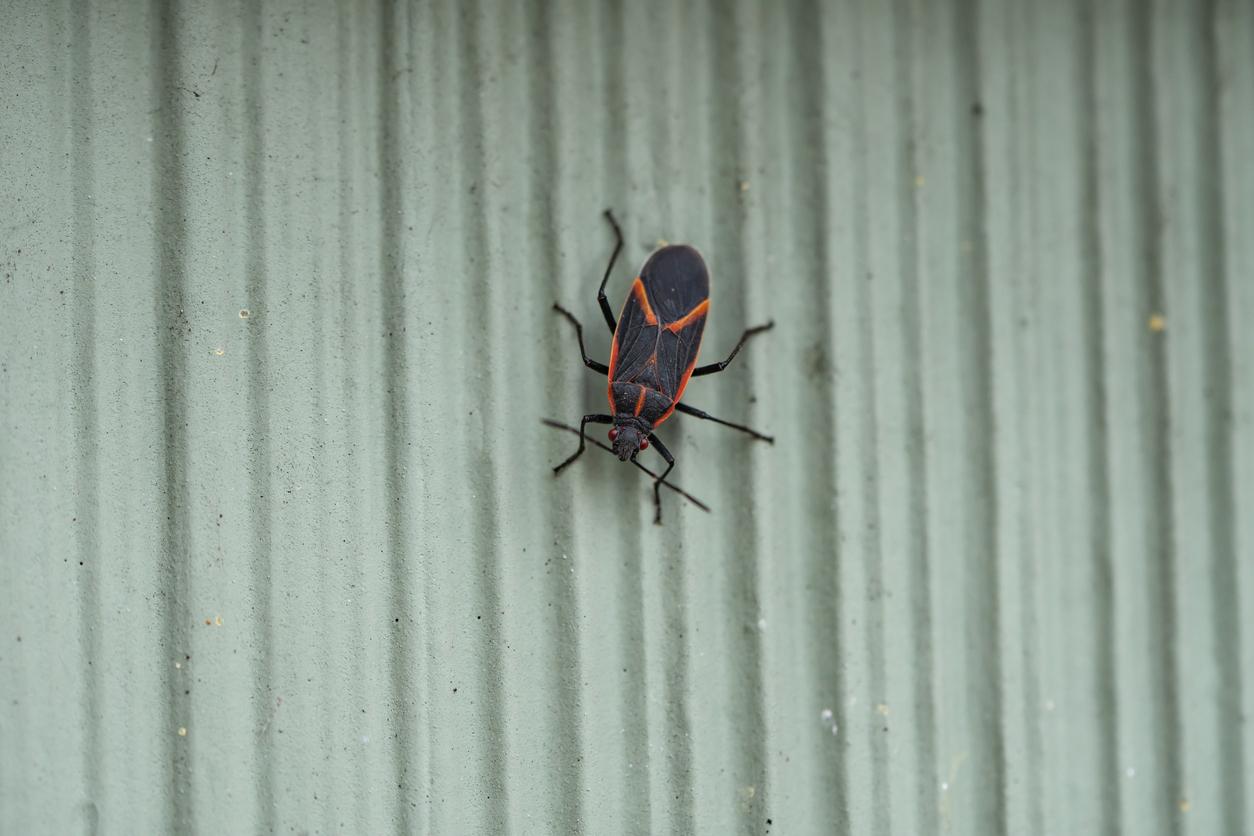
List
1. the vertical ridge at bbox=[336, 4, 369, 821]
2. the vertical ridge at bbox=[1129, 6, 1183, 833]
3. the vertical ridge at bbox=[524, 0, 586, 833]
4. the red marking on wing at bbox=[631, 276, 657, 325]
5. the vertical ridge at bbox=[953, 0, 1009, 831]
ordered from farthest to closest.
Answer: the vertical ridge at bbox=[1129, 6, 1183, 833] < the vertical ridge at bbox=[953, 0, 1009, 831] < the red marking on wing at bbox=[631, 276, 657, 325] < the vertical ridge at bbox=[524, 0, 586, 833] < the vertical ridge at bbox=[336, 4, 369, 821]

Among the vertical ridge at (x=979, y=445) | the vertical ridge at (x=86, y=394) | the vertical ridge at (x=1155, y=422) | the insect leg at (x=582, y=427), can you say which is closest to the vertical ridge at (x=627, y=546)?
the insect leg at (x=582, y=427)

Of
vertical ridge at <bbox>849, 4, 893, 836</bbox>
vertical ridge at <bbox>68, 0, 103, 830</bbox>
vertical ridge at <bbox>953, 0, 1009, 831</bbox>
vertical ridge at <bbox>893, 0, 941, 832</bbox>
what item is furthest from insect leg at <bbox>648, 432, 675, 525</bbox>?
vertical ridge at <bbox>68, 0, 103, 830</bbox>

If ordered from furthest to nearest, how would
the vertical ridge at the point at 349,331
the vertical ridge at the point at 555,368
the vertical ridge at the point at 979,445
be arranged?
the vertical ridge at the point at 979,445 → the vertical ridge at the point at 555,368 → the vertical ridge at the point at 349,331

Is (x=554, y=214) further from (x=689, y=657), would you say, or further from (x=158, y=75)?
(x=689, y=657)

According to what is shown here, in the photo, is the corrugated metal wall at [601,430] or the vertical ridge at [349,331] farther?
the vertical ridge at [349,331]

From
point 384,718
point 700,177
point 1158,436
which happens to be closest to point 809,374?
point 700,177

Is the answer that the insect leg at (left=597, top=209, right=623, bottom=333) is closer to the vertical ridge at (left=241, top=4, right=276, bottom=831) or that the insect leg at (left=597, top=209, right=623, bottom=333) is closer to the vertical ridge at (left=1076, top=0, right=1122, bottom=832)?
the vertical ridge at (left=241, top=4, right=276, bottom=831)

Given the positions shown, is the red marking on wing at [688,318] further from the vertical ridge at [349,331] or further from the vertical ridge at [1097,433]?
the vertical ridge at [1097,433]
